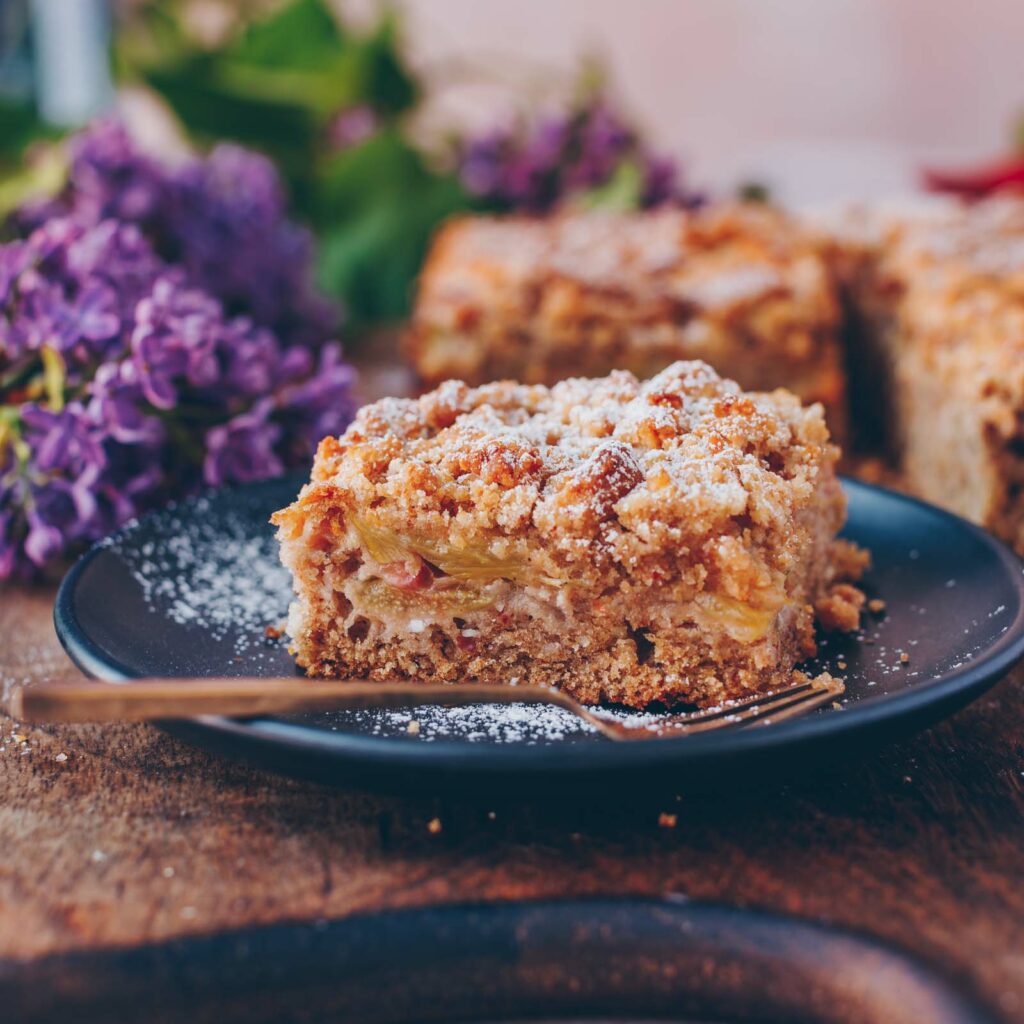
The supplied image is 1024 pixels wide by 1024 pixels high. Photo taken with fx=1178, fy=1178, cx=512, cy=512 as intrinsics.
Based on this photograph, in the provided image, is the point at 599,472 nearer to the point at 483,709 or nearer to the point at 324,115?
the point at 483,709

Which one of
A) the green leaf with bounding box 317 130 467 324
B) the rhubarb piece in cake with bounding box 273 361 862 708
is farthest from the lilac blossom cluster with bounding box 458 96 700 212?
the rhubarb piece in cake with bounding box 273 361 862 708

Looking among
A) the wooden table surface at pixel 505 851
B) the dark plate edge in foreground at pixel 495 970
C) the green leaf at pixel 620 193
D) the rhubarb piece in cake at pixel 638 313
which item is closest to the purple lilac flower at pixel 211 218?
the rhubarb piece in cake at pixel 638 313

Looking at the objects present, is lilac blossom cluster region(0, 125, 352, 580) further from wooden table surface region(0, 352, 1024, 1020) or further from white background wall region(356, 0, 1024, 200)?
white background wall region(356, 0, 1024, 200)

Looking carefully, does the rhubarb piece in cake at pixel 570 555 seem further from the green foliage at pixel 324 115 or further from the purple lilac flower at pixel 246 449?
the green foliage at pixel 324 115

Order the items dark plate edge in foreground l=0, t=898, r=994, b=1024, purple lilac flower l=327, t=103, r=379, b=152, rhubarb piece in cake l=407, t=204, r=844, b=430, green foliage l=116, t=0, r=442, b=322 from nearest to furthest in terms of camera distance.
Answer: dark plate edge in foreground l=0, t=898, r=994, b=1024 < rhubarb piece in cake l=407, t=204, r=844, b=430 < green foliage l=116, t=0, r=442, b=322 < purple lilac flower l=327, t=103, r=379, b=152

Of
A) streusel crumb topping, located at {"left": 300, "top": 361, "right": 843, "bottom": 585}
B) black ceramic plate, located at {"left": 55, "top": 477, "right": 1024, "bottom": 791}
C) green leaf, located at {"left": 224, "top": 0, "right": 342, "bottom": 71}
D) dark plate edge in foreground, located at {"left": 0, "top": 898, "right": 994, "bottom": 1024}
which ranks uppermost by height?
green leaf, located at {"left": 224, "top": 0, "right": 342, "bottom": 71}

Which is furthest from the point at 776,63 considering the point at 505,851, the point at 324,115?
the point at 505,851
